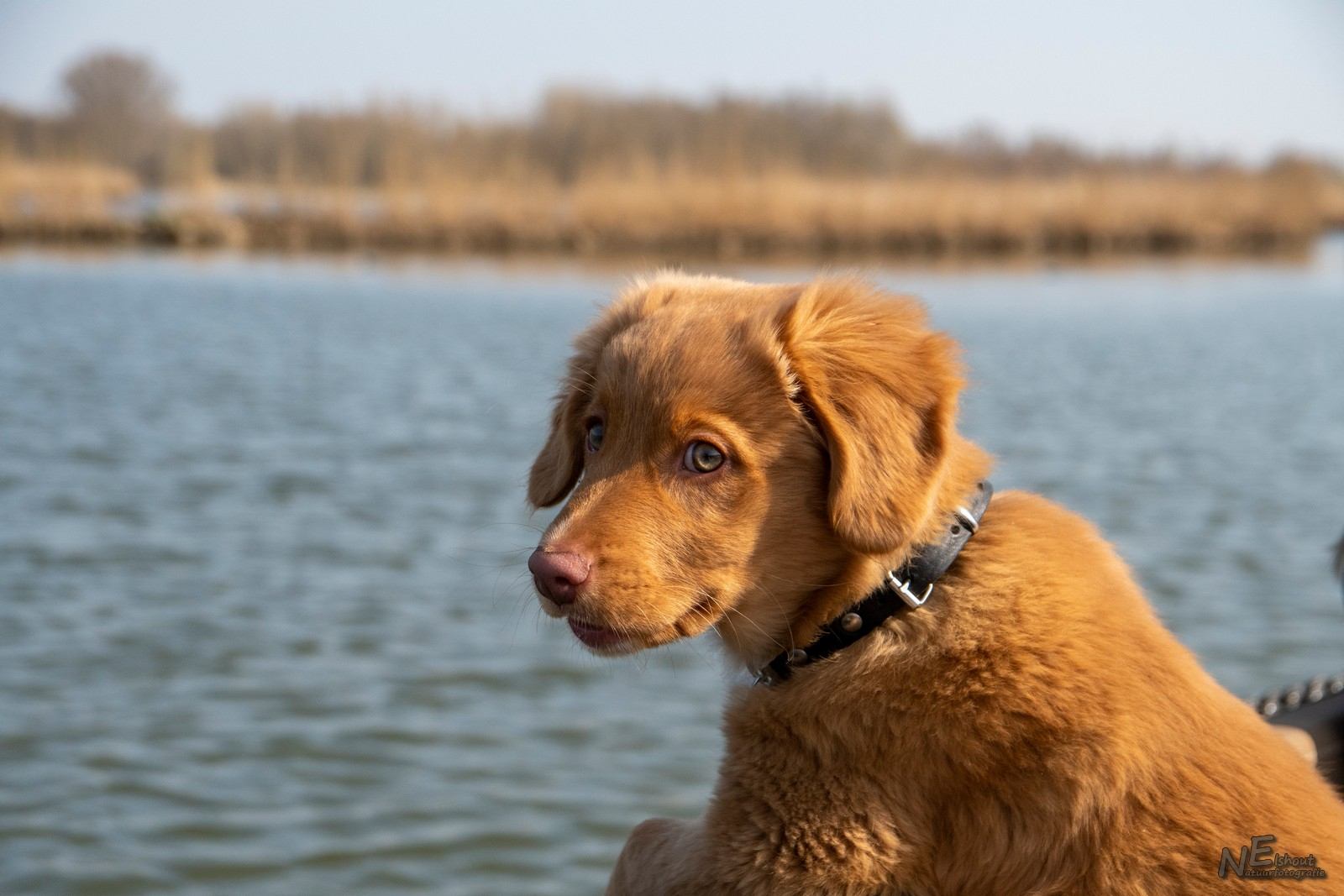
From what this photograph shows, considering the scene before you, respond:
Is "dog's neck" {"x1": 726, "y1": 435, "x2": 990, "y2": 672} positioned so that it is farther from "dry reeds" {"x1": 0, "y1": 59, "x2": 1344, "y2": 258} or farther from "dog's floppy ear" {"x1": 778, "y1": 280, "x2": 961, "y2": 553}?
"dry reeds" {"x1": 0, "y1": 59, "x2": 1344, "y2": 258}

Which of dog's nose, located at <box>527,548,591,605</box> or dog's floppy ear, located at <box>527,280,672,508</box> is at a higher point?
dog's floppy ear, located at <box>527,280,672,508</box>

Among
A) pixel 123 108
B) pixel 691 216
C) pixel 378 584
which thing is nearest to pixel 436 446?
pixel 378 584

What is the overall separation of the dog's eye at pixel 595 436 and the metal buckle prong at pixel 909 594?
835mm

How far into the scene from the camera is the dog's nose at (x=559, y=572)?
9.36ft

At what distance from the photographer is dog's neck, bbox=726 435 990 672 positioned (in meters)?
3.01

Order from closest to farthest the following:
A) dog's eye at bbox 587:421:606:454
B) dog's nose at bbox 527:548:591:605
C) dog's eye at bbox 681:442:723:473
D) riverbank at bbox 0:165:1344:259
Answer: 1. dog's nose at bbox 527:548:591:605
2. dog's eye at bbox 681:442:723:473
3. dog's eye at bbox 587:421:606:454
4. riverbank at bbox 0:165:1344:259

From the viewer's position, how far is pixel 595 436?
11.1ft

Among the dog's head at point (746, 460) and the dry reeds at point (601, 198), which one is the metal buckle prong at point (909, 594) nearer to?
the dog's head at point (746, 460)

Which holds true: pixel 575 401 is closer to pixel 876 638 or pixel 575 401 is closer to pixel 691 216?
pixel 876 638

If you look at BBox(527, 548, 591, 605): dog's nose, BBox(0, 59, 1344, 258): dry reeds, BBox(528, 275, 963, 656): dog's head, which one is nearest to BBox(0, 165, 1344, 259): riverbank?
BBox(0, 59, 1344, 258): dry reeds

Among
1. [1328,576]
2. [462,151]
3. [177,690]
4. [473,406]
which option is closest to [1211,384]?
[1328,576]

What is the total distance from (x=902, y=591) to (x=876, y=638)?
122 millimetres

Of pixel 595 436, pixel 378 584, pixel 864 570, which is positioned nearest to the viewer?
pixel 864 570

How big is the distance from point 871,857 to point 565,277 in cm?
3044
